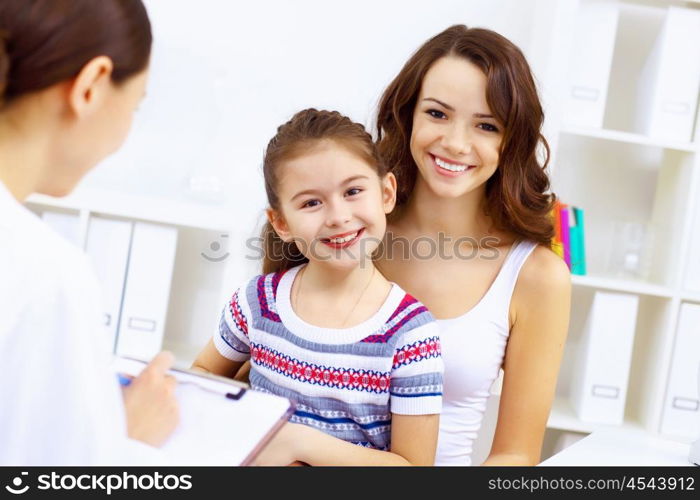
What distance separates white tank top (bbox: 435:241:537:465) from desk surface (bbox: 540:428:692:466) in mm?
272

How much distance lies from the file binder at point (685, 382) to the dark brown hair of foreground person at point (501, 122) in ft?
3.26

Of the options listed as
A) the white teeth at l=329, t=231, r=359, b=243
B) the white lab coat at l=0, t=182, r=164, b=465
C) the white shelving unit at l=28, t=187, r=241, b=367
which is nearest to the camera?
the white lab coat at l=0, t=182, r=164, b=465

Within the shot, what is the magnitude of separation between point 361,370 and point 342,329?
0.27ft

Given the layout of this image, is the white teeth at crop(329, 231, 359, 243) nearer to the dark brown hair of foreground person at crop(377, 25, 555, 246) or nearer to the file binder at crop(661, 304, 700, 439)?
the dark brown hair of foreground person at crop(377, 25, 555, 246)

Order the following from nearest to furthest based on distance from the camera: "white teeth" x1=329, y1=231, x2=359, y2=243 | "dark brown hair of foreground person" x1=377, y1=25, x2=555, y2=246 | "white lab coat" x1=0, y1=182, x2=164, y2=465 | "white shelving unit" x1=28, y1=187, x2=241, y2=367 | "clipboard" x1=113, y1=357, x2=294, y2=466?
"white lab coat" x1=0, y1=182, x2=164, y2=465 < "clipboard" x1=113, y1=357, x2=294, y2=466 < "white teeth" x1=329, y1=231, x2=359, y2=243 < "dark brown hair of foreground person" x1=377, y1=25, x2=555, y2=246 < "white shelving unit" x1=28, y1=187, x2=241, y2=367

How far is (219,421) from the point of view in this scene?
0.99 m

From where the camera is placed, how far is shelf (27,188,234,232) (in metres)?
2.43

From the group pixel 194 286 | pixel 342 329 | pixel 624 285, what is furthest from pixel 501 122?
pixel 194 286

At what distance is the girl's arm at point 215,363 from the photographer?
1.56 meters

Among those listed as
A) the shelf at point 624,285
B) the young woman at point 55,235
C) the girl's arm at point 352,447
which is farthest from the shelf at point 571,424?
the young woman at point 55,235

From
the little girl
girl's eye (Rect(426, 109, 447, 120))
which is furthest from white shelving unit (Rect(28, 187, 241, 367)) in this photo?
the little girl

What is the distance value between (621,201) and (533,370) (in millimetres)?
1362

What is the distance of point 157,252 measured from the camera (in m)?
2.48
